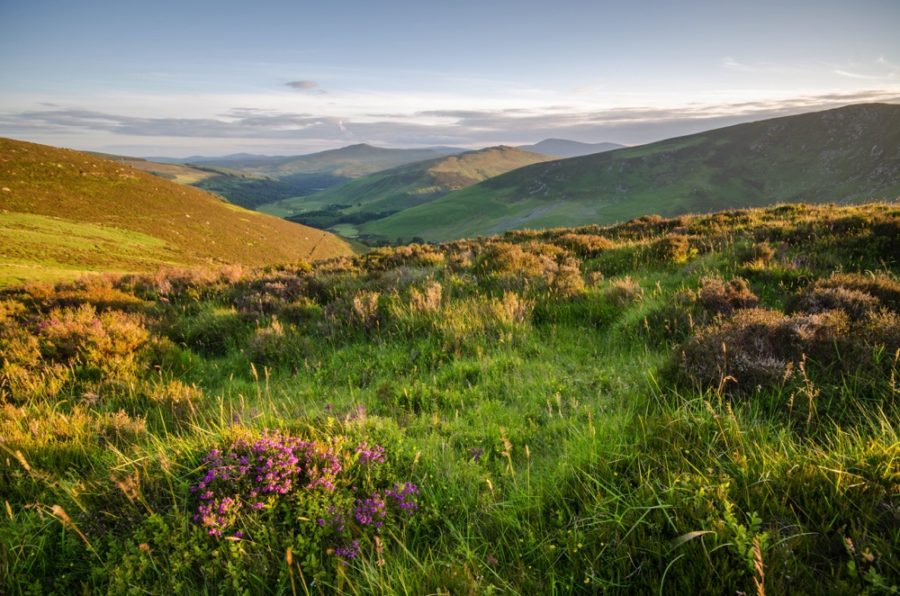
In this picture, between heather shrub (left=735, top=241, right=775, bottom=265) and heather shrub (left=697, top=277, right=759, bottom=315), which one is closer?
heather shrub (left=697, top=277, right=759, bottom=315)

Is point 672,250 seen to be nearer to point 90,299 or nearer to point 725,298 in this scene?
point 725,298

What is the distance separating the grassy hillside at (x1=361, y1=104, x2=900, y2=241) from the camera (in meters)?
140

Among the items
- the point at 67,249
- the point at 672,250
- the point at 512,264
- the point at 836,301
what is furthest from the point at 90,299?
the point at 67,249

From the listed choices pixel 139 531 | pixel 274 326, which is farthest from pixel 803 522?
pixel 274 326

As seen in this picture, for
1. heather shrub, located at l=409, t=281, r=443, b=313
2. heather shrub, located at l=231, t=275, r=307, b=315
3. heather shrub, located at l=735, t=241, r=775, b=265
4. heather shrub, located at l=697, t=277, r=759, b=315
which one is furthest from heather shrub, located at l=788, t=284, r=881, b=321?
heather shrub, located at l=231, t=275, r=307, b=315

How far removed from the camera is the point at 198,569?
7.39ft

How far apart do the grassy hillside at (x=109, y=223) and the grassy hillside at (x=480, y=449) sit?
20.4 meters

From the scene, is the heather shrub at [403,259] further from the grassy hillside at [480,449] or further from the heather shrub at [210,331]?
the grassy hillside at [480,449]

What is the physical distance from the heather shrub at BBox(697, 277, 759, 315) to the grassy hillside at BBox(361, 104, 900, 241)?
449ft

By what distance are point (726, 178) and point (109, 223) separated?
195m

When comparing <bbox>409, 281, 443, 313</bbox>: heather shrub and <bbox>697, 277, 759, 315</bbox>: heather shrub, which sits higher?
<bbox>697, 277, 759, 315</bbox>: heather shrub

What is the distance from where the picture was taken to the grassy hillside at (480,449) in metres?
1.94

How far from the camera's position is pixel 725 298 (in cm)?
575

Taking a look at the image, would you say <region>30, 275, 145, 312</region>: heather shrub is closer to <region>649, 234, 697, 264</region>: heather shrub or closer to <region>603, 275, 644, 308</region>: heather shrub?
<region>603, 275, 644, 308</region>: heather shrub
